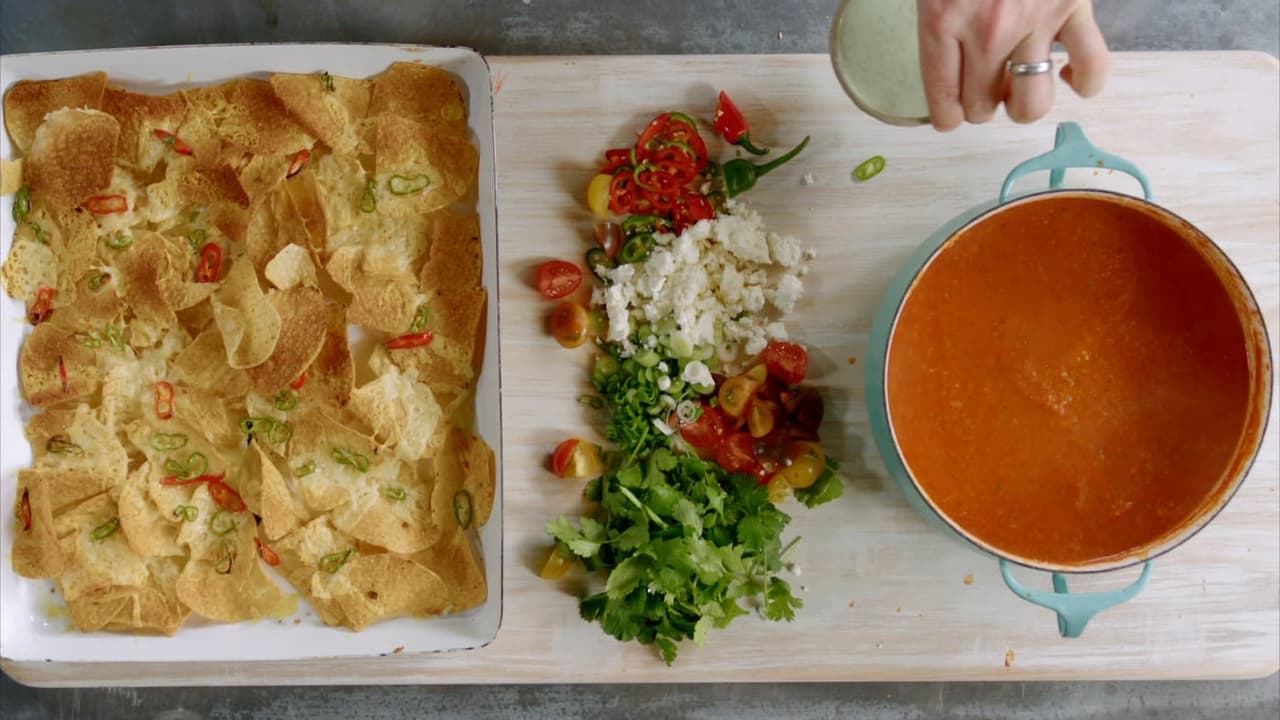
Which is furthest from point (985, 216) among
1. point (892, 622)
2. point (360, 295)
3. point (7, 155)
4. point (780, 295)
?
point (7, 155)

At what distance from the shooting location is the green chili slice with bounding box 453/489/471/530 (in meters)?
1.94

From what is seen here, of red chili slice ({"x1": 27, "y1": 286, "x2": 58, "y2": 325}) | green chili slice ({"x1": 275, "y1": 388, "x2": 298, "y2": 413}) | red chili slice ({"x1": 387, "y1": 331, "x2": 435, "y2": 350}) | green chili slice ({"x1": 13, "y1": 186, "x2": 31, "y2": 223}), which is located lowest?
green chili slice ({"x1": 275, "y1": 388, "x2": 298, "y2": 413})

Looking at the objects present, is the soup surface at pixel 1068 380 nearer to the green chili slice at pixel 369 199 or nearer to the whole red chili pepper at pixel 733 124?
the whole red chili pepper at pixel 733 124

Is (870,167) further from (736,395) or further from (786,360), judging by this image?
(736,395)

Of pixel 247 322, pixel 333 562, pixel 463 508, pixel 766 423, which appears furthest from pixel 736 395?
pixel 247 322

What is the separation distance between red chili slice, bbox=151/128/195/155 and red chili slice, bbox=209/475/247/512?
69 cm

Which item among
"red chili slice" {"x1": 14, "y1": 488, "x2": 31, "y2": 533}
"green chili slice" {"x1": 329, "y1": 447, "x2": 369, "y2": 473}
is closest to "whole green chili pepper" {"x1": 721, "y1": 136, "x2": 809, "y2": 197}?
"green chili slice" {"x1": 329, "y1": 447, "x2": 369, "y2": 473}

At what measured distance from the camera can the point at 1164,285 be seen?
174 centimetres

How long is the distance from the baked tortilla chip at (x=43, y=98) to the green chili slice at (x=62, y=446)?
0.62 metres

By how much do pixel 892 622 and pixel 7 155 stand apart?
81.8 inches

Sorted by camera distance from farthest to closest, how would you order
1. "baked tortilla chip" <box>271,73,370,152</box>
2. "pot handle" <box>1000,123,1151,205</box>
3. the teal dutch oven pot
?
"baked tortilla chip" <box>271,73,370,152</box>
"pot handle" <box>1000,123,1151,205</box>
the teal dutch oven pot

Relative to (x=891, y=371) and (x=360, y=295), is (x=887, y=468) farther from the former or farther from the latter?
(x=360, y=295)

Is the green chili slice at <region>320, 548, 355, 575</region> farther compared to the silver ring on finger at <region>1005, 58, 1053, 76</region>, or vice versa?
the green chili slice at <region>320, 548, 355, 575</region>

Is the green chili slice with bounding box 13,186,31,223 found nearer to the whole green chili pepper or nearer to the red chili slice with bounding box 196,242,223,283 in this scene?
the red chili slice with bounding box 196,242,223,283
